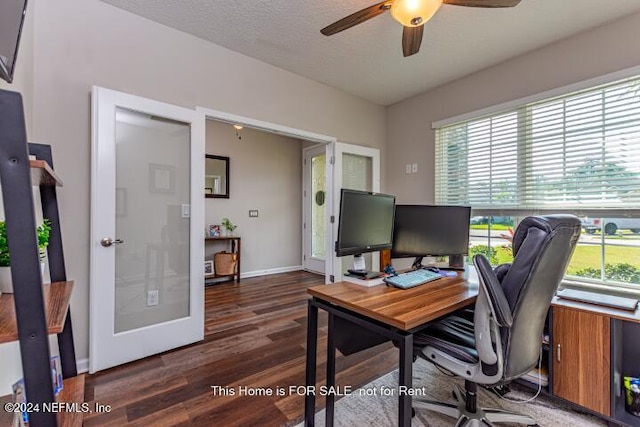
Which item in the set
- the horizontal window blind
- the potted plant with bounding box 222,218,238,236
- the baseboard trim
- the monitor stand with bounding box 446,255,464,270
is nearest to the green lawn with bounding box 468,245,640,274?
the horizontal window blind

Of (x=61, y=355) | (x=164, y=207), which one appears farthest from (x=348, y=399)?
(x=164, y=207)

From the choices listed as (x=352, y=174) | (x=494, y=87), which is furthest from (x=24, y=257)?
(x=494, y=87)

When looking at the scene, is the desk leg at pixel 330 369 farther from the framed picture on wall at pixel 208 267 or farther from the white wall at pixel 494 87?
the framed picture on wall at pixel 208 267

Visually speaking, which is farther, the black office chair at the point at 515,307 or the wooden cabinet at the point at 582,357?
the wooden cabinet at the point at 582,357

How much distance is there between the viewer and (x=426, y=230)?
2055 millimetres

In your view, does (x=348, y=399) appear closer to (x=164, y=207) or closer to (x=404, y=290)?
(x=404, y=290)

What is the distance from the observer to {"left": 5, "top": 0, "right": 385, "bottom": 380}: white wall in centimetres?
201

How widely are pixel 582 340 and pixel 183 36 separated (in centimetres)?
377

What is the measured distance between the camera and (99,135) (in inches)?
82.1

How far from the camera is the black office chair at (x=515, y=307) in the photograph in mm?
1113

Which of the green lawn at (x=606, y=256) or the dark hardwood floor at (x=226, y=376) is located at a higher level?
the green lawn at (x=606, y=256)

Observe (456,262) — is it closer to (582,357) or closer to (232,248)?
(582,357)

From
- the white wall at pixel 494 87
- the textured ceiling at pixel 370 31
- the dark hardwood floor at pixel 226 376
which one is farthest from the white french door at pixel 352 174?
the dark hardwood floor at pixel 226 376

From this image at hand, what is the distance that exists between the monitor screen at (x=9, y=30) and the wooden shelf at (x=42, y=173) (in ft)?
1.16
